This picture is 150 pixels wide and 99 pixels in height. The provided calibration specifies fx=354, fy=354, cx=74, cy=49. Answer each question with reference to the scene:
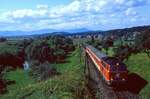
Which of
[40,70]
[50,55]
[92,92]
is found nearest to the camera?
[92,92]

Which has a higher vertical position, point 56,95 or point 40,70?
point 56,95

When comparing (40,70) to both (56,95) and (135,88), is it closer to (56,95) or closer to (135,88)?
(135,88)

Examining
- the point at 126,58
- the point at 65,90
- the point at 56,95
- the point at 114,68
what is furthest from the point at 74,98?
the point at 126,58

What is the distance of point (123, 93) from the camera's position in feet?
124

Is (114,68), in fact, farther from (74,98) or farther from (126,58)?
(126,58)

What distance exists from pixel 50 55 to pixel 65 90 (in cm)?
8146

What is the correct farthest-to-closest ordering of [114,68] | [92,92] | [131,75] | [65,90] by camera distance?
[131,75], [114,68], [92,92], [65,90]

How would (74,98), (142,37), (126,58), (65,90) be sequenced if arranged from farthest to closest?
(142,37), (126,58), (65,90), (74,98)

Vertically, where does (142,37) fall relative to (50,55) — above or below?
above

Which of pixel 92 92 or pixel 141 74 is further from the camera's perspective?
pixel 141 74

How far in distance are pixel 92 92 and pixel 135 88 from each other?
25.0ft

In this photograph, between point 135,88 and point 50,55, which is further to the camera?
point 50,55

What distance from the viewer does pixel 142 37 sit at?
84.4 meters

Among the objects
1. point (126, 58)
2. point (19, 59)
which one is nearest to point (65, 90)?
point (126, 58)
